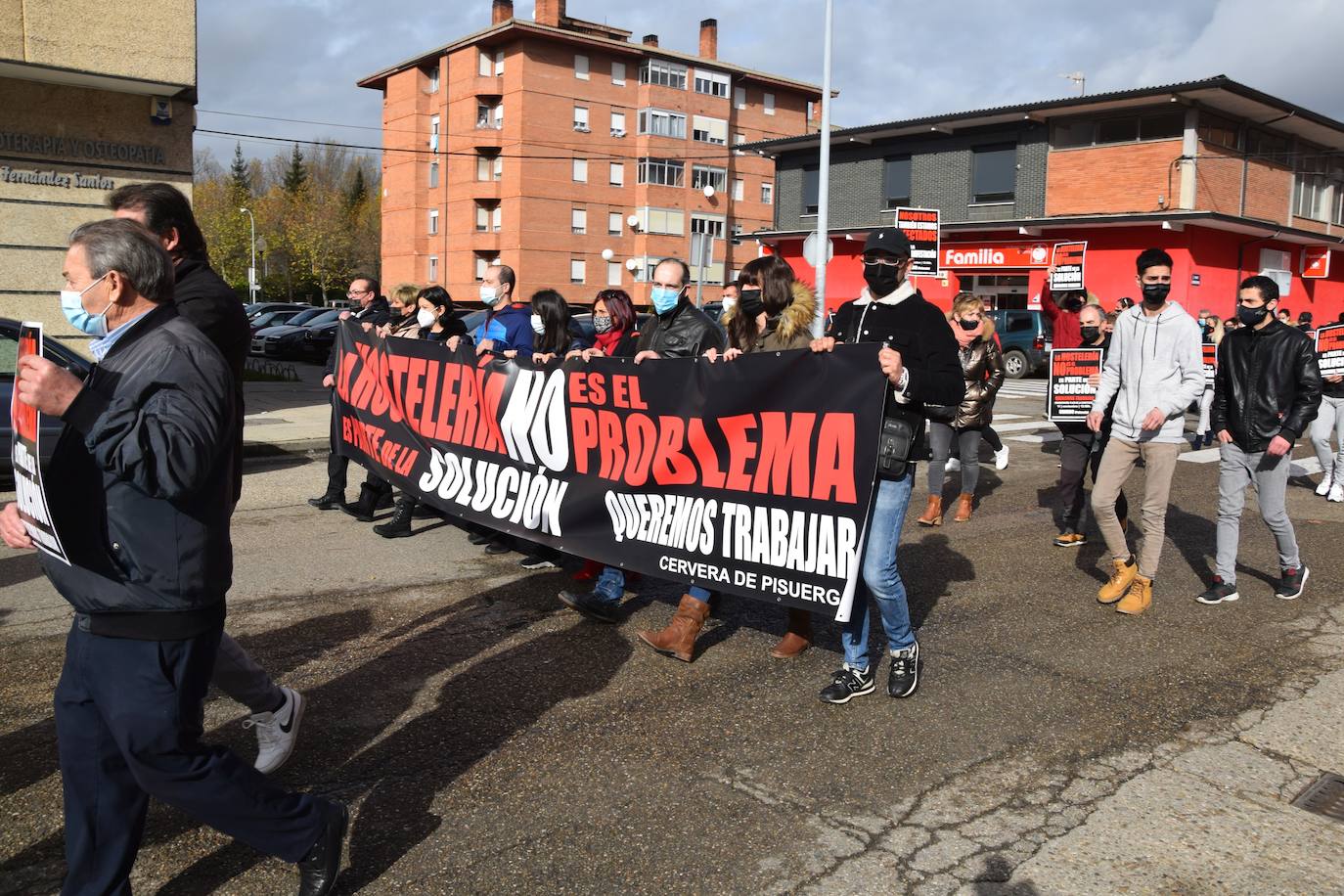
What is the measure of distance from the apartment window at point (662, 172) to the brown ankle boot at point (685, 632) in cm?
6184

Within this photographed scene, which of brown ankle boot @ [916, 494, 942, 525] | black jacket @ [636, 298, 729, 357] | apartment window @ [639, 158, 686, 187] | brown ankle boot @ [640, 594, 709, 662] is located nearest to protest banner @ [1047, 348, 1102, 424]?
brown ankle boot @ [916, 494, 942, 525]

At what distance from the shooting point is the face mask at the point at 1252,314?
6961mm

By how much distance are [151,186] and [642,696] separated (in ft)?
9.36

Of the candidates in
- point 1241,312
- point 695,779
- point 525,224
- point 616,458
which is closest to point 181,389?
point 695,779

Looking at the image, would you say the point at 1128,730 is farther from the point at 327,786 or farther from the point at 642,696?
the point at 327,786

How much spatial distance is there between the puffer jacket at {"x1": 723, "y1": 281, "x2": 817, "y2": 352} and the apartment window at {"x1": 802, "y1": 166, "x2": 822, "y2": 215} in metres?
39.1

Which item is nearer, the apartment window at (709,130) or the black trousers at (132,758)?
the black trousers at (132,758)

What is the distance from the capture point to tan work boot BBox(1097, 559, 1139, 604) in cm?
677

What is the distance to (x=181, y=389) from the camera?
279cm

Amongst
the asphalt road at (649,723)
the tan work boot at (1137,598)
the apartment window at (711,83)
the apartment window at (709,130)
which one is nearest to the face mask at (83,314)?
the asphalt road at (649,723)

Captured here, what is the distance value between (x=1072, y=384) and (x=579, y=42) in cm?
5776

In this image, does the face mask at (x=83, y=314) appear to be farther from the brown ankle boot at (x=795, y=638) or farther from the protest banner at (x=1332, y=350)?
the protest banner at (x=1332, y=350)

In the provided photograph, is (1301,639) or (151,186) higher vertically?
(151,186)

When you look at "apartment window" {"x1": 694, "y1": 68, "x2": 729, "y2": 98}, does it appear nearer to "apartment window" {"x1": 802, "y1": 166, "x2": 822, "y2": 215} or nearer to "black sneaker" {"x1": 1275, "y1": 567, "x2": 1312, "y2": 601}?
"apartment window" {"x1": 802, "y1": 166, "x2": 822, "y2": 215}
